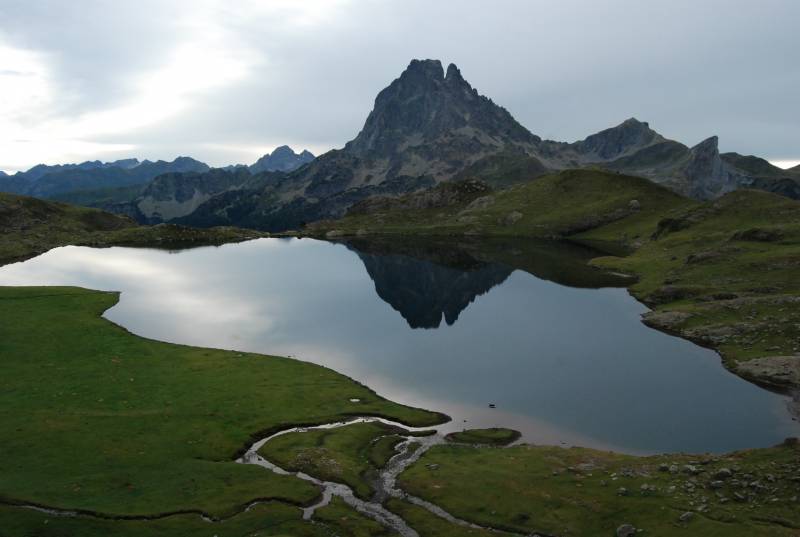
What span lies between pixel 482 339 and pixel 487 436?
40.1 m

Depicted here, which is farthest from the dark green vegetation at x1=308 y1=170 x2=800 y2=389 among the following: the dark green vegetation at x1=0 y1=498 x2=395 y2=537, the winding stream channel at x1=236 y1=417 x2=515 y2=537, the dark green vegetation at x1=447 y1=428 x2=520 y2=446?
the dark green vegetation at x1=0 y1=498 x2=395 y2=537

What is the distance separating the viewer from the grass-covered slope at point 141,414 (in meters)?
40.1

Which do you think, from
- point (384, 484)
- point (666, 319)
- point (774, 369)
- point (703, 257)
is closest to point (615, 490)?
point (384, 484)

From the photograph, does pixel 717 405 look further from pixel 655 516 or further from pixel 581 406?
pixel 655 516

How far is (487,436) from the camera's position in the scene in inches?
2116

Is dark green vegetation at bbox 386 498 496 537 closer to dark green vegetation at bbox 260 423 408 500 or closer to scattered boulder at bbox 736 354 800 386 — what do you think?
dark green vegetation at bbox 260 423 408 500

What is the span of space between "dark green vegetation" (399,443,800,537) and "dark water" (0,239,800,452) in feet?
30.2

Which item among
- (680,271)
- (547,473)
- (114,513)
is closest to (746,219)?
(680,271)

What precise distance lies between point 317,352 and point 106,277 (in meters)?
96.9

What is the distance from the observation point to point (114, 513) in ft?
120

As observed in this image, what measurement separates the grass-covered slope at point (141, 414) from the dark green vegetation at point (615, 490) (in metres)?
11.6

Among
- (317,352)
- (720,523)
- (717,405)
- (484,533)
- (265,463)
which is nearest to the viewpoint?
(720,523)

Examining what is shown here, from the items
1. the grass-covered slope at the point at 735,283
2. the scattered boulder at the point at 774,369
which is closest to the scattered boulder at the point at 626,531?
the grass-covered slope at the point at 735,283

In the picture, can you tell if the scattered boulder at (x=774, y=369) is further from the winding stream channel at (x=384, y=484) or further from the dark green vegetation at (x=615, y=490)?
the winding stream channel at (x=384, y=484)
